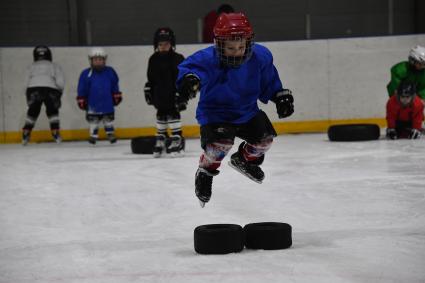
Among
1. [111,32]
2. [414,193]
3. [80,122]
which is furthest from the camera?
[111,32]

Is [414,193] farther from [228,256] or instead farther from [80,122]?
[80,122]

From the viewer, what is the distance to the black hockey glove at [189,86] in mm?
3488

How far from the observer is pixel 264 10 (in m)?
11.2

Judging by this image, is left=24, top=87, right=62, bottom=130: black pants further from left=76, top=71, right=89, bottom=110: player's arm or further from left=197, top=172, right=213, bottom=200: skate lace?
left=197, top=172, right=213, bottom=200: skate lace

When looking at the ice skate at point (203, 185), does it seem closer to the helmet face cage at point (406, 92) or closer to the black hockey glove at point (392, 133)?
the helmet face cage at point (406, 92)

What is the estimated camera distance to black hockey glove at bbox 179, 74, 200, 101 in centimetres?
349

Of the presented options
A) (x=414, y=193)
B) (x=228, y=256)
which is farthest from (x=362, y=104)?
(x=228, y=256)

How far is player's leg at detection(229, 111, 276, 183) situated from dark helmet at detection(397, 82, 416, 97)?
4.45 m

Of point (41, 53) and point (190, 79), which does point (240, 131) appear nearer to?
point (190, 79)

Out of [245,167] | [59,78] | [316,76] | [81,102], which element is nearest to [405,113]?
[316,76]

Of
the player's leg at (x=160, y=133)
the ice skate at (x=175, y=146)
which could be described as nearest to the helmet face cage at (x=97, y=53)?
the player's leg at (x=160, y=133)

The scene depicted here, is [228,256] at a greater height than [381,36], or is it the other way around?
[381,36]

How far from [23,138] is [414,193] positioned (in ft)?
19.2

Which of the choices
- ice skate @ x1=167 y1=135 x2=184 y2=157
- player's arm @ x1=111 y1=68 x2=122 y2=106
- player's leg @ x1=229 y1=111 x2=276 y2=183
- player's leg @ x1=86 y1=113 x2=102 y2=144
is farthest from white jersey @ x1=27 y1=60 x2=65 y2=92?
player's leg @ x1=229 y1=111 x2=276 y2=183
